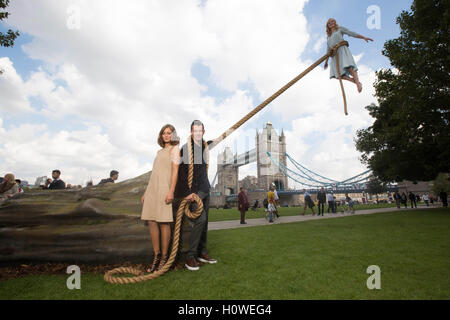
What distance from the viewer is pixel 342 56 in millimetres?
2725

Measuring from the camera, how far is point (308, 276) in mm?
2701

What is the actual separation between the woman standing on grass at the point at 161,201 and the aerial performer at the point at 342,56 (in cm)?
230

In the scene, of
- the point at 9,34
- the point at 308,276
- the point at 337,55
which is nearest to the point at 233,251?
the point at 308,276

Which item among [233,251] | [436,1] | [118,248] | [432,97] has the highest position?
[436,1]

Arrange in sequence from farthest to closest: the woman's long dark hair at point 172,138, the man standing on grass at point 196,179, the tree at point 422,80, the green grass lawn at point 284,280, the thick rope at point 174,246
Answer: the tree at point 422,80
the woman's long dark hair at point 172,138
the man standing on grass at point 196,179
the thick rope at point 174,246
the green grass lawn at point 284,280

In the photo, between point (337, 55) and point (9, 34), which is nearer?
point (337, 55)

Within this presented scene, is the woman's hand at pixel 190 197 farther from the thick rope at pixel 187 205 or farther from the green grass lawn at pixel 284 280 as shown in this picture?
the green grass lawn at pixel 284 280

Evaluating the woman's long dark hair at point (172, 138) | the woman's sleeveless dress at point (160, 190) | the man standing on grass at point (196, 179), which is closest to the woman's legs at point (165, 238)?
the woman's sleeveless dress at point (160, 190)

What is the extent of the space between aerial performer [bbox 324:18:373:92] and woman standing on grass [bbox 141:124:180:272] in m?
2.30

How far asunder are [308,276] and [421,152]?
53.5 feet

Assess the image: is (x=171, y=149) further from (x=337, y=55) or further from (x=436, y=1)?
(x=436, y=1)

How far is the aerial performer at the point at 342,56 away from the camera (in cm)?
268

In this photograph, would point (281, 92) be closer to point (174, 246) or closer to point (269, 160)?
point (174, 246)

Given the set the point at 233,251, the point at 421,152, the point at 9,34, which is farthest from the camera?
the point at 421,152
